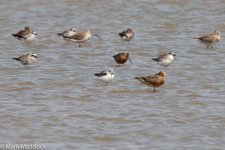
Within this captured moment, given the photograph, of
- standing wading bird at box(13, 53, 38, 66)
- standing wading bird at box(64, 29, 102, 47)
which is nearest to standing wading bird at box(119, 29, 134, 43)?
standing wading bird at box(64, 29, 102, 47)

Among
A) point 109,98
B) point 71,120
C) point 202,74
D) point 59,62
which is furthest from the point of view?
point 59,62

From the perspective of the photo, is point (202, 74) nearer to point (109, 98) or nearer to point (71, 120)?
point (109, 98)

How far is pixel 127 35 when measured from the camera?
1107 inches

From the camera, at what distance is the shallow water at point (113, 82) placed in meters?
Result: 17.2

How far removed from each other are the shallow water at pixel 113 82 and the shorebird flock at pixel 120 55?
10.0 inches

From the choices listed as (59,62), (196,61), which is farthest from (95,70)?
(196,61)

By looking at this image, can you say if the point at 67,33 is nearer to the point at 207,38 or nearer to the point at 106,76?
the point at 207,38

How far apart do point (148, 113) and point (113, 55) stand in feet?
25.1

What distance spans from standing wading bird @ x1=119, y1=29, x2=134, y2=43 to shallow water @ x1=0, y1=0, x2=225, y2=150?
29 cm

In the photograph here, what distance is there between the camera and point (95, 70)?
2412cm

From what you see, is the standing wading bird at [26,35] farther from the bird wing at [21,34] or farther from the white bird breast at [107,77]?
the white bird breast at [107,77]

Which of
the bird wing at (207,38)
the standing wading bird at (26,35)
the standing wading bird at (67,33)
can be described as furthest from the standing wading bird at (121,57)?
the standing wading bird at (26,35)

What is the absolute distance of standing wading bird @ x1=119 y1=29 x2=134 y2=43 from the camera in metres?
28.1

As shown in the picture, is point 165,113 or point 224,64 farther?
point 224,64
